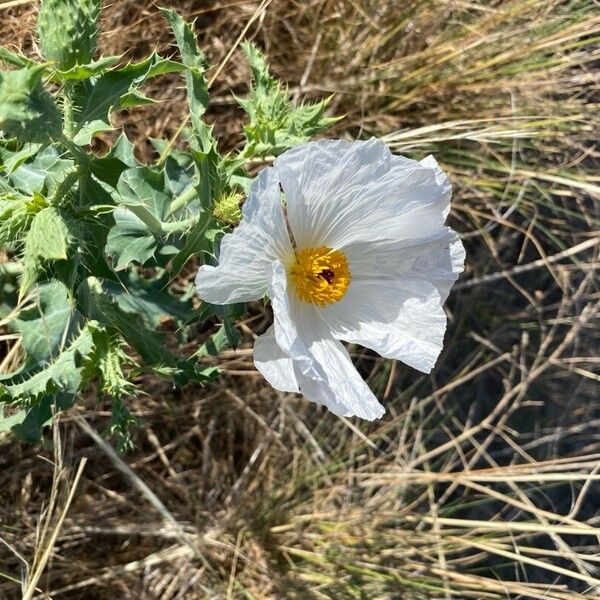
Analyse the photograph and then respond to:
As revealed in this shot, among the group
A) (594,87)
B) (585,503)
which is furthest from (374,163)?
A: (585,503)

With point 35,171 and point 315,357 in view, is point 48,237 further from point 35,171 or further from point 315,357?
point 315,357

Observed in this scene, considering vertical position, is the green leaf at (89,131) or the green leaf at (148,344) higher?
the green leaf at (89,131)

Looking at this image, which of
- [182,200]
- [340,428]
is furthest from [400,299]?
[340,428]

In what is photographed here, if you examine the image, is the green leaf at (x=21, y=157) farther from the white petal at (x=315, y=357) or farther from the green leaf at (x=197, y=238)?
the white petal at (x=315, y=357)

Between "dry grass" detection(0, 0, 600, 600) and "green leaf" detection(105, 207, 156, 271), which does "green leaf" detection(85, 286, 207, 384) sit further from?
"dry grass" detection(0, 0, 600, 600)

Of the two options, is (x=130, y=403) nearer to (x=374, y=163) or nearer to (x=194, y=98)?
(x=194, y=98)

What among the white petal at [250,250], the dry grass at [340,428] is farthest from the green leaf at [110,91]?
the dry grass at [340,428]

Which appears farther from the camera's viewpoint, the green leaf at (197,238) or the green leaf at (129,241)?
the green leaf at (129,241)
